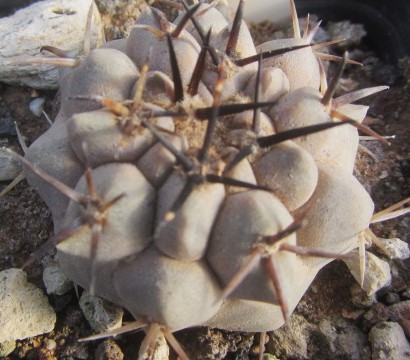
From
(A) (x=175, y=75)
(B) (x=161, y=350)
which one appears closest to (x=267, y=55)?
(A) (x=175, y=75)

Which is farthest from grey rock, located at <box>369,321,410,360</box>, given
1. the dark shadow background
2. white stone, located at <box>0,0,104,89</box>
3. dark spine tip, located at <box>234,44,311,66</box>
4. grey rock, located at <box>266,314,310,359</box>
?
white stone, located at <box>0,0,104,89</box>

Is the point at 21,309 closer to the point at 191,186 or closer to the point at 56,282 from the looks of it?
the point at 56,282

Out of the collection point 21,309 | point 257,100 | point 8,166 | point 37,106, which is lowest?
point 21,309

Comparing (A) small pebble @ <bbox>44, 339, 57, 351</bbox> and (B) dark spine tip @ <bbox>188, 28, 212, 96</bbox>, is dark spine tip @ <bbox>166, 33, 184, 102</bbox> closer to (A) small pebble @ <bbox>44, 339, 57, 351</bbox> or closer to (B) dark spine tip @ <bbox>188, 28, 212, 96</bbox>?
(B) dark spine tip @ <bbox>188, 28, 212, 96</bbox>

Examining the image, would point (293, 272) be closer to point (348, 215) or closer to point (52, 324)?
point (348, 215)

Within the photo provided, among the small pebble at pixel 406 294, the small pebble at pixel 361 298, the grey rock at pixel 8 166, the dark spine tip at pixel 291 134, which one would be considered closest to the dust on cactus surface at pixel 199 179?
the dark spine tip at pixel 291 134

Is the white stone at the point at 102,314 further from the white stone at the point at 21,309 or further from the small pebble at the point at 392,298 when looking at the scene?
the small pebble at the point at 392,298

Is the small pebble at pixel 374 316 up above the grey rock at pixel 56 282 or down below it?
below
